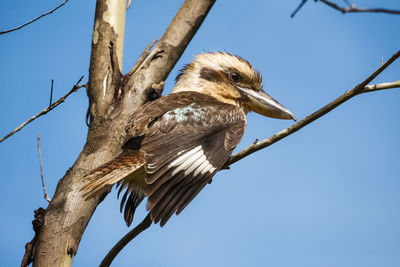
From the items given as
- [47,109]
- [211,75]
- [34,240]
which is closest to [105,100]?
[47,109]

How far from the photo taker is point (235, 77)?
3736 millimetres

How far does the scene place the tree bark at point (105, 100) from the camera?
2.30 m

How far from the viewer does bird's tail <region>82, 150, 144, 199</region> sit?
2369mm

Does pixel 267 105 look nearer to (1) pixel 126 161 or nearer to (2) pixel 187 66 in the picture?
(2) pixel 187 66

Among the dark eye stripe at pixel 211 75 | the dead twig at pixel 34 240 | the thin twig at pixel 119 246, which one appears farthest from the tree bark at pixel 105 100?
the dark eye stripe at pixel 211 75

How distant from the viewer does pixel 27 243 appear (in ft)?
7.60

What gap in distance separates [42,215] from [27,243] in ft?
0.48

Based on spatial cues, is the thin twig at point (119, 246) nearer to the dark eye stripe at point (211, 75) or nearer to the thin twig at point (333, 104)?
the thin twig at point (333, 104)

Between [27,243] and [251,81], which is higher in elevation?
[251,81]

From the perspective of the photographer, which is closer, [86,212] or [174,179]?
[86,212]

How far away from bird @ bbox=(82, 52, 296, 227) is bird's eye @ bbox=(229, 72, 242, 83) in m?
0.24

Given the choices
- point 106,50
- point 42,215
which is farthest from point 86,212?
point 106,50

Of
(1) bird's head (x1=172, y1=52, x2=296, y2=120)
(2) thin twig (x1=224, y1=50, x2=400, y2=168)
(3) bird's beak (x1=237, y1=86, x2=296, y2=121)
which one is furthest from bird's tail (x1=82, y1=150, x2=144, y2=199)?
(3) bird's beak (x1=237, y1=86, x2=296, y2=121)

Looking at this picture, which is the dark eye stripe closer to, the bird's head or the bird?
the bird's head
